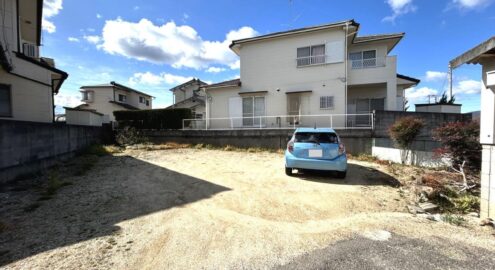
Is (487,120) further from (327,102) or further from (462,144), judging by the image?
(327,102)

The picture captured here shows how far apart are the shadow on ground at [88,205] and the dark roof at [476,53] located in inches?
205

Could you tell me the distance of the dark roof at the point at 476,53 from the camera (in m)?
3.61

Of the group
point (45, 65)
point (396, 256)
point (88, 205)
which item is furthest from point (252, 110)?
point (396, 256)

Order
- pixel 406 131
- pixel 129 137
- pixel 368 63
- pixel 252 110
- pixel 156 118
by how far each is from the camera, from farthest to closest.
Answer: pixel 156 118, pixel 252 110, pixel 129 137, pixel 368 63, pixel 406 131

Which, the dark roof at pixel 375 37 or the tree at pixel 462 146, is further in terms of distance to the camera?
the dark roof at pixel 375 37

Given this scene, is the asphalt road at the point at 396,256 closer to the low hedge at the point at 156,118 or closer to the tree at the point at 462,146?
the tree at the point at 462,146

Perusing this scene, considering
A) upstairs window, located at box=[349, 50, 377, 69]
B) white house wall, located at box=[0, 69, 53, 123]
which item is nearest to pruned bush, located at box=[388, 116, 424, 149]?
upstairs window, located at box=[349, 50, 377, 69]

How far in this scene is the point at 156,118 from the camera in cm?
1478

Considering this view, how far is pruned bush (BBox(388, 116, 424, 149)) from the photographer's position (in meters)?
7.64

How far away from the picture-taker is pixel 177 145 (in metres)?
12.8

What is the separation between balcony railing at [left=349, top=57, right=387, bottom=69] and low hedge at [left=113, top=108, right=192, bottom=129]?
1028cm

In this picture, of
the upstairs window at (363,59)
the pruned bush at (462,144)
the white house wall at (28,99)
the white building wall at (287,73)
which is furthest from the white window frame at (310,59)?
the white house wall at (28,99)

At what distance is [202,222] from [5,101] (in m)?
9.06

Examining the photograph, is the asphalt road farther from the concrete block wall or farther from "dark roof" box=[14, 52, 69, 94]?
"dark roof" box=[14, 52, 69, 94]
